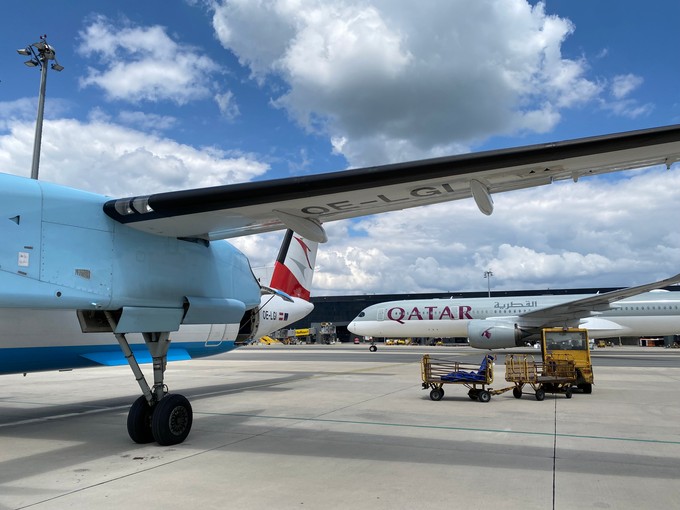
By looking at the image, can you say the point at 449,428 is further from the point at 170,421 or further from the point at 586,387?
the point at 586,387

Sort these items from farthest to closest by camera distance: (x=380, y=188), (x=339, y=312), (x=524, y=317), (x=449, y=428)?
(x=339, y=312) → (x=524, y=317) → (x=449, y=428) → (x=380, y=188)

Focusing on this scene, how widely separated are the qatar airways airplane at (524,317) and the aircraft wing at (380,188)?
2440 centimetres

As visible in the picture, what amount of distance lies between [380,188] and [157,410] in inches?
190

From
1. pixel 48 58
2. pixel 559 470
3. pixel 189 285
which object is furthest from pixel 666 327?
pixel 48 58

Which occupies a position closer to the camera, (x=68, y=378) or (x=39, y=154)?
(x=39, y=154)

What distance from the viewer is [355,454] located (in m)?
7.16

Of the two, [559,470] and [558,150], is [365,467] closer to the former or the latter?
[559,470]

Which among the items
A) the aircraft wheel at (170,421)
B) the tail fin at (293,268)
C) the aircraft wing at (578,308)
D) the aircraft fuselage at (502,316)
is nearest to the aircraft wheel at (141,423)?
the aircraft wheel at (170,421)

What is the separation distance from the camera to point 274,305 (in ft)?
50.3

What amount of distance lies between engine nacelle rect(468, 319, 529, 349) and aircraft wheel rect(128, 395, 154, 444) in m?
25.3

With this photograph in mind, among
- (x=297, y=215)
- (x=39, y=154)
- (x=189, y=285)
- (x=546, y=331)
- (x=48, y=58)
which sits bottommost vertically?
(x=546, y=331)

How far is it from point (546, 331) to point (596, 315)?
2409 centimetres

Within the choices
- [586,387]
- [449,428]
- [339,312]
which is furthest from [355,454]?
[339,312]

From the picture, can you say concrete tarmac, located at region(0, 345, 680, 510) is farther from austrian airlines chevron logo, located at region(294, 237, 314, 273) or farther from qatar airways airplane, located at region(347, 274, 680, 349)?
qatar airways airplane, located at region(347, 274, 680, 349)
